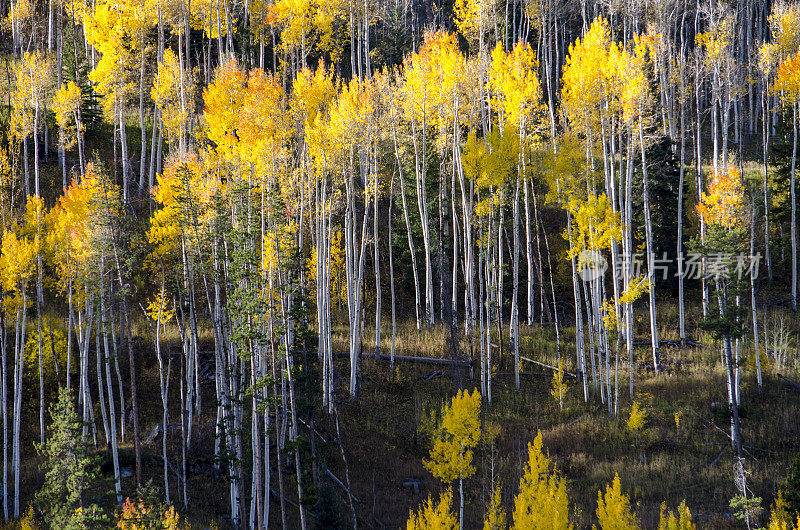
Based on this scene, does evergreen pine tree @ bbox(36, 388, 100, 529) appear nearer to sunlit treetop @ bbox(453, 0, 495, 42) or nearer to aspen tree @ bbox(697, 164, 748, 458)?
aspen tree @ bbox(697, 164, 748, 458)

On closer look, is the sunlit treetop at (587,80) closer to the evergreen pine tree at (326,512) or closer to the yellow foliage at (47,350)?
the evergreen pine tree at (326,512)

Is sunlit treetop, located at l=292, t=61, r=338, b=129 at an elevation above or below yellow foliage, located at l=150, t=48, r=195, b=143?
below

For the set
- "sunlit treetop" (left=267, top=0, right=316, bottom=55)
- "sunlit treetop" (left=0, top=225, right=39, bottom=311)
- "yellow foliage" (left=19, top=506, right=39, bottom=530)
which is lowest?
"yellow foliage" (left=19, top=506, right=39, bottom=530)

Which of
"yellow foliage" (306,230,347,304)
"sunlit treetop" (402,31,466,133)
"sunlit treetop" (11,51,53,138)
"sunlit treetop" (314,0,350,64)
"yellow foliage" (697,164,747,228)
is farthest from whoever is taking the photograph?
"sunlit treetop" (314,0,350,64)

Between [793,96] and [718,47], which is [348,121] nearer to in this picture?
[718,47]

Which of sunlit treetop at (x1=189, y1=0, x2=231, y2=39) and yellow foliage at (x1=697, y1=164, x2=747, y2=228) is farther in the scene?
sunlit treetop at (x1=189, y1=0, x2=231, y2=39)

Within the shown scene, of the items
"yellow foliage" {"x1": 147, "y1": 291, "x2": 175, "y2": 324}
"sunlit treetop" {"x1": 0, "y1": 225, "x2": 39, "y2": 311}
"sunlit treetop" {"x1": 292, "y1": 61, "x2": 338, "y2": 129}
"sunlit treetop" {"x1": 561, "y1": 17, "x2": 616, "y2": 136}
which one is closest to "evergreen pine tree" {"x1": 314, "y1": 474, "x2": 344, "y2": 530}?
"yellow foliage" {"x1": 147, "y1": 291, "x2": 175, "y2": 324}

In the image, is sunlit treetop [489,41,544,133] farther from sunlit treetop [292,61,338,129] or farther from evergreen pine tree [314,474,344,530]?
evergreen pine tree [314,474,344,530]

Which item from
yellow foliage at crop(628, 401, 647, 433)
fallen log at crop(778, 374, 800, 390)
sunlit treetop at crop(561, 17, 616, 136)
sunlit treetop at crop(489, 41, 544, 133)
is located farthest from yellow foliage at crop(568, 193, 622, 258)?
fallen log at crop(778, 374, 800, 390)

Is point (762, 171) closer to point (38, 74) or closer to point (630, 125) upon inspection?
point (630, 125)

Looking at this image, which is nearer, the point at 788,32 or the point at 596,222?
the point at 596,222

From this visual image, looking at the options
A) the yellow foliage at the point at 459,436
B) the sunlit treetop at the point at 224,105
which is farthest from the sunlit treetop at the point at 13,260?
the yellow foliage at the point at 459,436

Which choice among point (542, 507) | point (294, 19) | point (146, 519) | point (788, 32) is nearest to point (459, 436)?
point (542, 507)

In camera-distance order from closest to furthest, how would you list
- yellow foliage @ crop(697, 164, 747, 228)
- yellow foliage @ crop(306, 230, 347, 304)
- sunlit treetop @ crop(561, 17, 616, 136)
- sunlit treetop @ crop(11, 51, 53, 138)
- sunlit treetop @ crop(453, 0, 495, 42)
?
yellow foliage @ crop(697, 164, 747, 228) → sunlit treetop @ crop(561, 17, 616, 136) → sunlit treetop @ crop(453, 0, 495, 42) → sunlit treetop @ crop(11, 51, 53, 138) → yellow foliage @ crop(306, 230, 347, 304)
